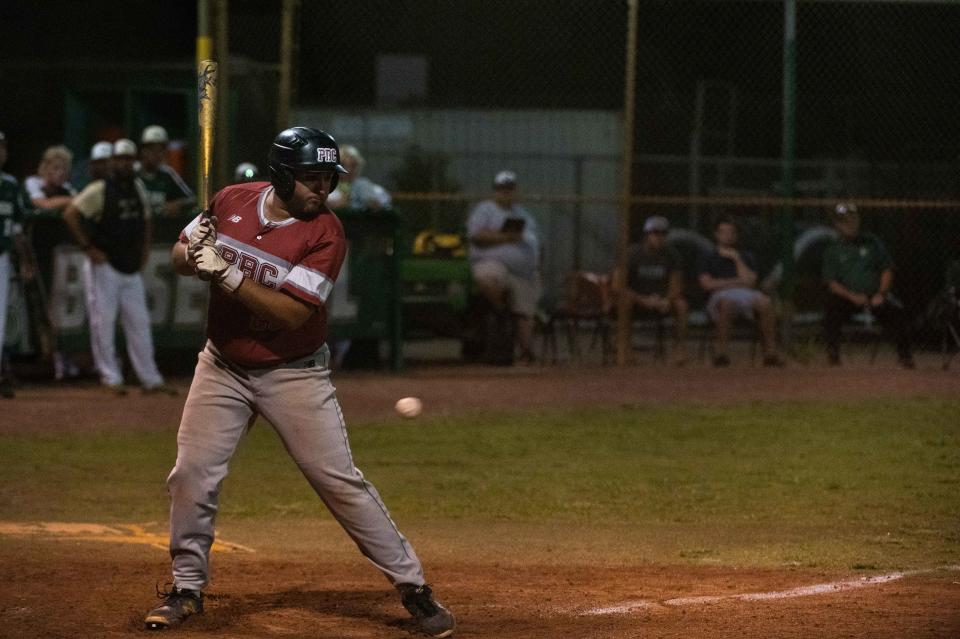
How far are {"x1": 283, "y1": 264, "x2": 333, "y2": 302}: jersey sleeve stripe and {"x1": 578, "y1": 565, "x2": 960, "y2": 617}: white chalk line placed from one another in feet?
5.33

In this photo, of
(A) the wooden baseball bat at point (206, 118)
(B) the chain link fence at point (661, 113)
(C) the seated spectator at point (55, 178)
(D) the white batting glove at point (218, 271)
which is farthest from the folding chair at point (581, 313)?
(D) the white batting glove at point (218, 271)

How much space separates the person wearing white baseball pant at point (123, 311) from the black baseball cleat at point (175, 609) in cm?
695

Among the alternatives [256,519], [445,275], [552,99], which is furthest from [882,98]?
[256,519]

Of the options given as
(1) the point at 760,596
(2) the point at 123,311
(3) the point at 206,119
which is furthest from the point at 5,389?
(1) the point at 760,596

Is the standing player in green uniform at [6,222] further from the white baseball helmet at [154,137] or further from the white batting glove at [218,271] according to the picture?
the white batting glove at [218,271]

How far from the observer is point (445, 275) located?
1533cm

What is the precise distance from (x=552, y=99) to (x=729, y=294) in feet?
25.2

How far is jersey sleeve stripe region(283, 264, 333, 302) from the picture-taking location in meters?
5.34

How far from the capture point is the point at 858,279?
15203mm

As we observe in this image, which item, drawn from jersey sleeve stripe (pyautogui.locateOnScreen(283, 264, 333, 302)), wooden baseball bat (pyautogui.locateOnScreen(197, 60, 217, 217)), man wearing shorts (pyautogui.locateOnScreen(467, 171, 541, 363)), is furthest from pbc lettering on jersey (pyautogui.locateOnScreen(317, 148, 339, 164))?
man wearing shorts (pyautogui.locateOnScreen(467, 171, 541, 363))

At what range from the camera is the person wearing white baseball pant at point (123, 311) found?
12352mm

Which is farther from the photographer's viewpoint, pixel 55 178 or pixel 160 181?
pixel 160 181

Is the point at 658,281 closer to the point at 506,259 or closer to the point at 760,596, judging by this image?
the point at 506,259

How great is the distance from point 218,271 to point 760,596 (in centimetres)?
259
